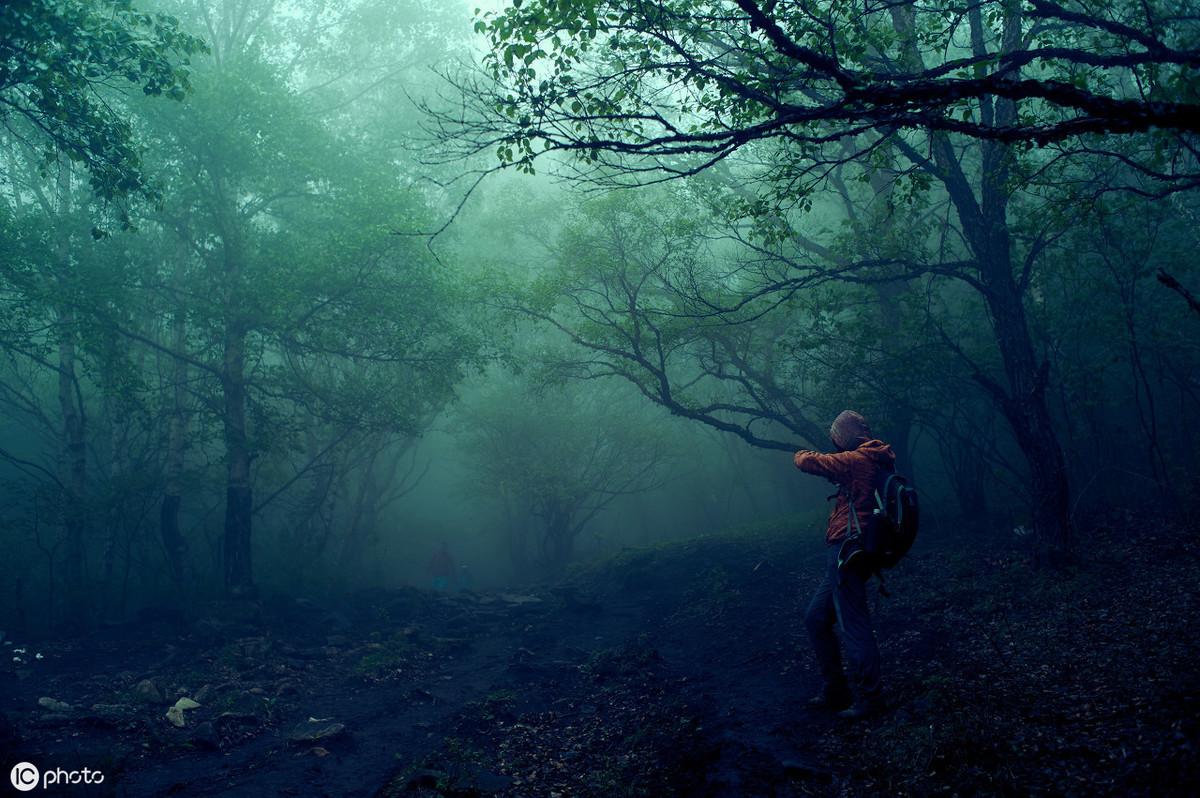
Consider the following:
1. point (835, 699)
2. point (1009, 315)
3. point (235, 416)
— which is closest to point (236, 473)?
point (235, 416)

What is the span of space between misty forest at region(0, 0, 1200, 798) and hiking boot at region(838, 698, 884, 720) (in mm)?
52

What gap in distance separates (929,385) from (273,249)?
11292 millimetres

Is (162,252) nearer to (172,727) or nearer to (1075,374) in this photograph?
(172,727)

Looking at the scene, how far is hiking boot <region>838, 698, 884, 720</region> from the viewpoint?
16.9ft

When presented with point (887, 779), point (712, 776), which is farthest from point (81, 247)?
point (887, 779)

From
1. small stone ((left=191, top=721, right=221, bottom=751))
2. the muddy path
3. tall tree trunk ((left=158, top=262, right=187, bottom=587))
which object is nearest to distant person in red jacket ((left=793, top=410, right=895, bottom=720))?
the muddy path

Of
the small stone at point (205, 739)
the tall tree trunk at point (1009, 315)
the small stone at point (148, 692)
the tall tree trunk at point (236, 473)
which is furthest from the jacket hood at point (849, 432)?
the tall tree trunk at point (236, 473)

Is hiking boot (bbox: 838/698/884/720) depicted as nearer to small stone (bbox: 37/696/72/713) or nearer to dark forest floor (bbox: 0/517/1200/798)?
dark forest floor (bbox: 0/517/1200/798)

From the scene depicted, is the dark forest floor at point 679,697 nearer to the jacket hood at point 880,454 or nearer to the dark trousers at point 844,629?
the dark trousers at point 844,629

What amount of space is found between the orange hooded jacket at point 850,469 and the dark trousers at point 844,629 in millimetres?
209

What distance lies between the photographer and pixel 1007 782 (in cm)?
377

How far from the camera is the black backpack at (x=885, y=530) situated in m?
5.03

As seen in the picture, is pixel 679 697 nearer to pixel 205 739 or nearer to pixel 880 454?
pixel 880 454

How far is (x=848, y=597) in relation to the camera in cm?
523
